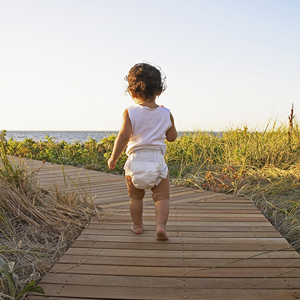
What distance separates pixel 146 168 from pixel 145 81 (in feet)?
2.01

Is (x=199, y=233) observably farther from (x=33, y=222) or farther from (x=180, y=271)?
(x=33, y=222)

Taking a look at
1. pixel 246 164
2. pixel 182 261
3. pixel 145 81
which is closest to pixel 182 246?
pixel 182 261

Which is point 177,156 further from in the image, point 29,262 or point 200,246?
point 29,262

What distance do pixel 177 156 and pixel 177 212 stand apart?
332 cm

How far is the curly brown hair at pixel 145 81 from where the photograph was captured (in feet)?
7.04

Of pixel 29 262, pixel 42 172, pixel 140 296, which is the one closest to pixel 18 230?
pixel 29 262

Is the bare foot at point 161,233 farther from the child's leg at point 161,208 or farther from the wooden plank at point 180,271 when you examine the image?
the wooden plank at point 180,271

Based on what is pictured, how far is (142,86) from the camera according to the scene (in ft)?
7.06

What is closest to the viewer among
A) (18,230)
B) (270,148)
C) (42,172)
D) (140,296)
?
(140,296)

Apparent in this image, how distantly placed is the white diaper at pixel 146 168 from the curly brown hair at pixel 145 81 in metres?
0.40

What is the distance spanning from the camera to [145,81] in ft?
7.02

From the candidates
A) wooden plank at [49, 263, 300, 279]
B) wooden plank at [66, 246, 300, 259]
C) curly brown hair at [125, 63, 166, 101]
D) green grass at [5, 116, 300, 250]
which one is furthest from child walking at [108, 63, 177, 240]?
green grass at [5, 116, 300, 250]

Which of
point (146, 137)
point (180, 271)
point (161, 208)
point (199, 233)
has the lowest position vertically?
point (199, 233)

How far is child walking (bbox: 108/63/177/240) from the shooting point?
211 cm
